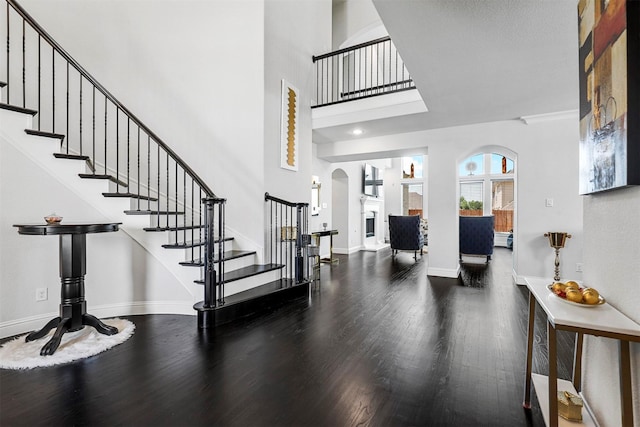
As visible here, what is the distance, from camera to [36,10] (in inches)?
141

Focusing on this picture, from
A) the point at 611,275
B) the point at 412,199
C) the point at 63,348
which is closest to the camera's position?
the point at 611,275

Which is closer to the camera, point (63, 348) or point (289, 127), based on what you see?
point (63, 348)

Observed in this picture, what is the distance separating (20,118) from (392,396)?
3.78 m

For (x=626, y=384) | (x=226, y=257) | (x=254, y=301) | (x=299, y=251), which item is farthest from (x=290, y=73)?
(x=626, y=384)

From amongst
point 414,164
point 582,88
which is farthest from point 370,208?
point 582,88

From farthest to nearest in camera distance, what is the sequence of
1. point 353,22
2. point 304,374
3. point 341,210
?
point 341,210, point 353,22, point 304,374

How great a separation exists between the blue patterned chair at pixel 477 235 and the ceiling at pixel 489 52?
2.58m

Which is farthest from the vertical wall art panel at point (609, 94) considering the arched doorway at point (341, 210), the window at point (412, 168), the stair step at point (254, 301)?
the window at point (412, 168)

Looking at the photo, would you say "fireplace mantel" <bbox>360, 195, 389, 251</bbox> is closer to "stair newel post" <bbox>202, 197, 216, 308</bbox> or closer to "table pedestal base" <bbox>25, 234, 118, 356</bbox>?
"stair newel post" <bbox>202, 197, 216, 308</bbox>

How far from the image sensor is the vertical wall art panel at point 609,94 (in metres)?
1.12

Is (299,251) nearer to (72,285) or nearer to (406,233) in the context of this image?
(72,285)

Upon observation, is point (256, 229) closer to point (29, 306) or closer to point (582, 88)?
point (29, 306)

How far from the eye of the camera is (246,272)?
3596mm

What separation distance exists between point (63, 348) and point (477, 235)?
6764mm
